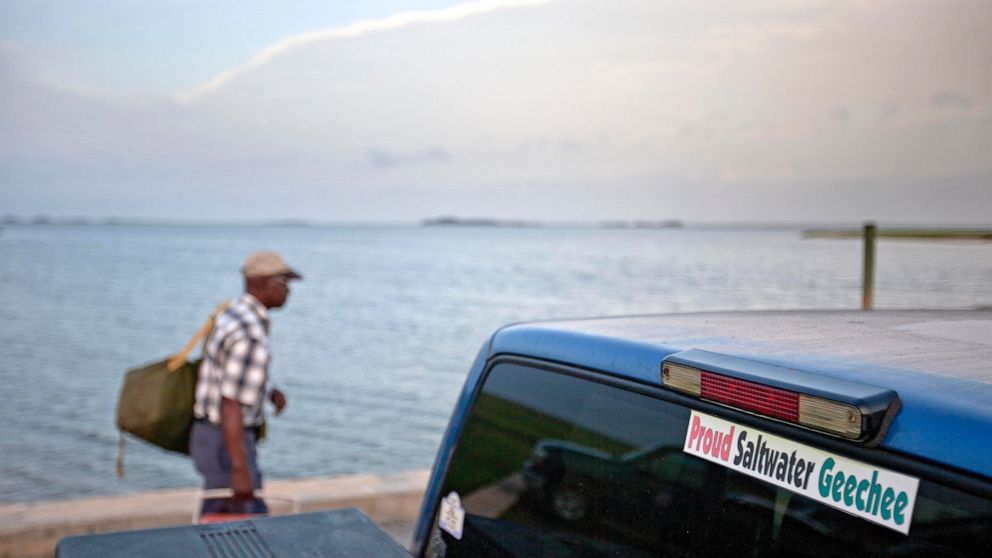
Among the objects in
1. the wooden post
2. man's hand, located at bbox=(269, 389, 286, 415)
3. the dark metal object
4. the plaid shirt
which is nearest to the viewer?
the dark metal object

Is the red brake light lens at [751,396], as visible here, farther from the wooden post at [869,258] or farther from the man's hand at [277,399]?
the wooden post at [869,258]

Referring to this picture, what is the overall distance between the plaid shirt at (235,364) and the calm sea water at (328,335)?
6.22 metres

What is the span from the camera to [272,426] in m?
22.3

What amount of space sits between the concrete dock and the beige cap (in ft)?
3.82

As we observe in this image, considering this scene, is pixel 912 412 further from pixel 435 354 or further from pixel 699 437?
pixel 435 354

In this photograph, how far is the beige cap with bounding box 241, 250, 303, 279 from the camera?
5.33m

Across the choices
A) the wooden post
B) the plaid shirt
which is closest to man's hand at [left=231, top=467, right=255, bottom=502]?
the plaid shirt

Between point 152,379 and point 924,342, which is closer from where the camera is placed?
point 924,342

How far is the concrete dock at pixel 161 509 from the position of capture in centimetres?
558

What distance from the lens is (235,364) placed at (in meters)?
5.03

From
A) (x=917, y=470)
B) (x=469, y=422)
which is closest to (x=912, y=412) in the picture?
(x=917, y=470)

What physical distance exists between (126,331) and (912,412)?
46331 mm

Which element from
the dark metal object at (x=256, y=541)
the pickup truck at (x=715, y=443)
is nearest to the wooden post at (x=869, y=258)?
the pickup truck at (x=715, y=443)

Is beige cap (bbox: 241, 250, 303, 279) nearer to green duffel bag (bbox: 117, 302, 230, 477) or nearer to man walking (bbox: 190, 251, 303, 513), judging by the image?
man walking (bbox: 190, 251, 303, 513)
